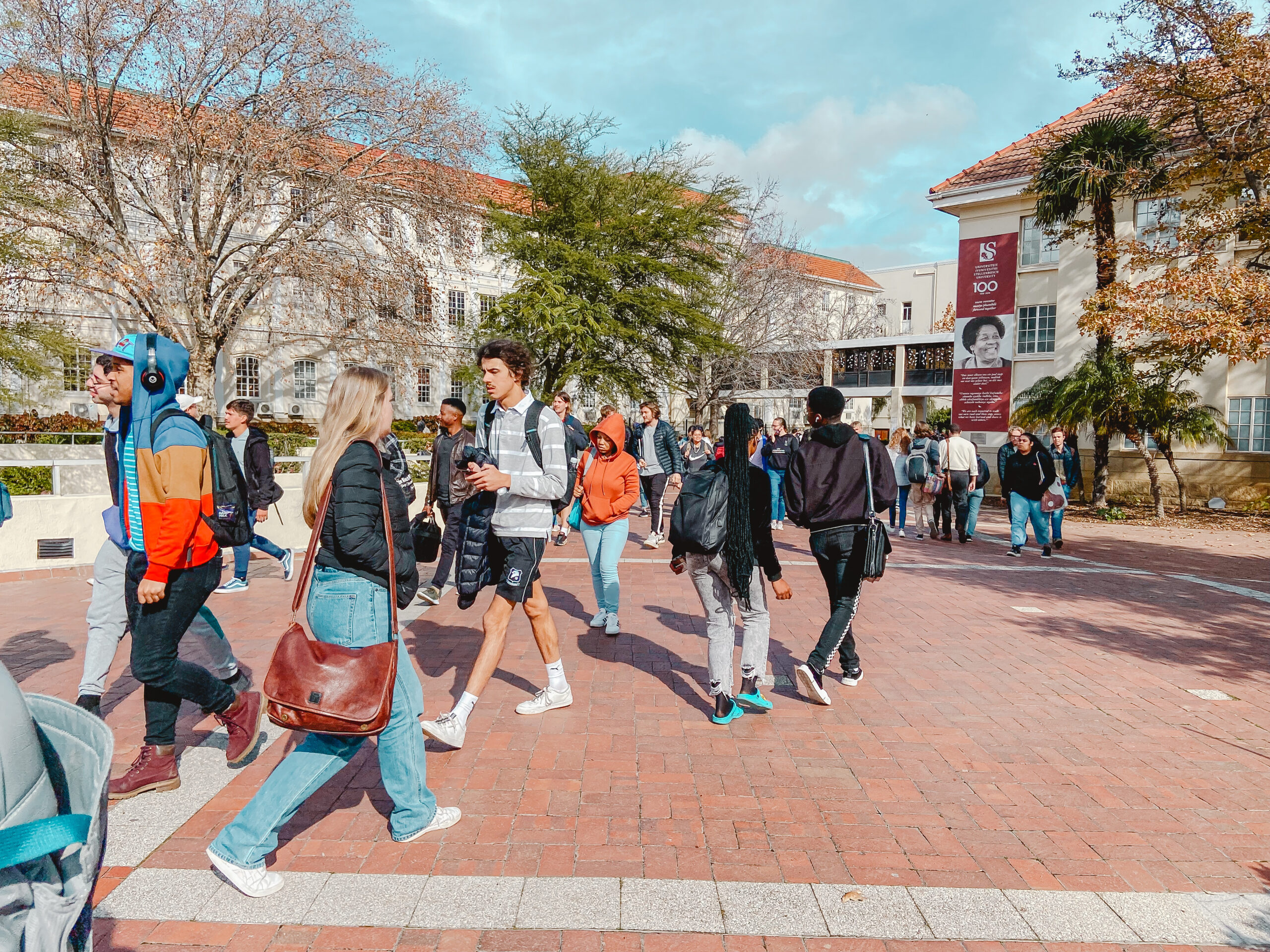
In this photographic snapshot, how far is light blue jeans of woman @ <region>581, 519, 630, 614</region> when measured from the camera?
6344 millimetres

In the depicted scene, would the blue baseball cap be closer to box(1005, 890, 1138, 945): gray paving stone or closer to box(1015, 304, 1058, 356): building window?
box(1005, 890, 1138, 945): gray paving stone

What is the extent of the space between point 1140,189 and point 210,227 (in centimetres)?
1912

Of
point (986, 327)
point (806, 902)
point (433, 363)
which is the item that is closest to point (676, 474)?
point (806, 902)

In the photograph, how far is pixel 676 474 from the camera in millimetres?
6711

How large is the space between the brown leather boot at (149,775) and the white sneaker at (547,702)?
1680mm

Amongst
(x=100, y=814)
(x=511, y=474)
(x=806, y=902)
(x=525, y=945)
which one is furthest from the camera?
(x=511, y=474)

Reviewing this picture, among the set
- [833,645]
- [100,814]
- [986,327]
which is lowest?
[833,645]

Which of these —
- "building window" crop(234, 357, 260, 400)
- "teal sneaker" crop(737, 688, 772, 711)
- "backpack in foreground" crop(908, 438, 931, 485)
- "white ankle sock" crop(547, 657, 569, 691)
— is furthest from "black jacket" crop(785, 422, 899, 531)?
"building window" crop(234, 357, 260, 400)

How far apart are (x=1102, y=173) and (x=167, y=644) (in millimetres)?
19579

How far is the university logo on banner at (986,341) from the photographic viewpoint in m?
22.8

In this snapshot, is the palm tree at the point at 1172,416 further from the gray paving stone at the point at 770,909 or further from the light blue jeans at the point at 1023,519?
the gray paving stone at the point at 770,909

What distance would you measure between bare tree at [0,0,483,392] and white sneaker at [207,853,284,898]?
1536 centimetres

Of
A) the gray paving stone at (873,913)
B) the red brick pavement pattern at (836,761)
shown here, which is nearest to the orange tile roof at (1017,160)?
the red brick pavement pattern at (836,761)

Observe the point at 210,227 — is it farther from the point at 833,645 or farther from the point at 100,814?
the point at 100,814
